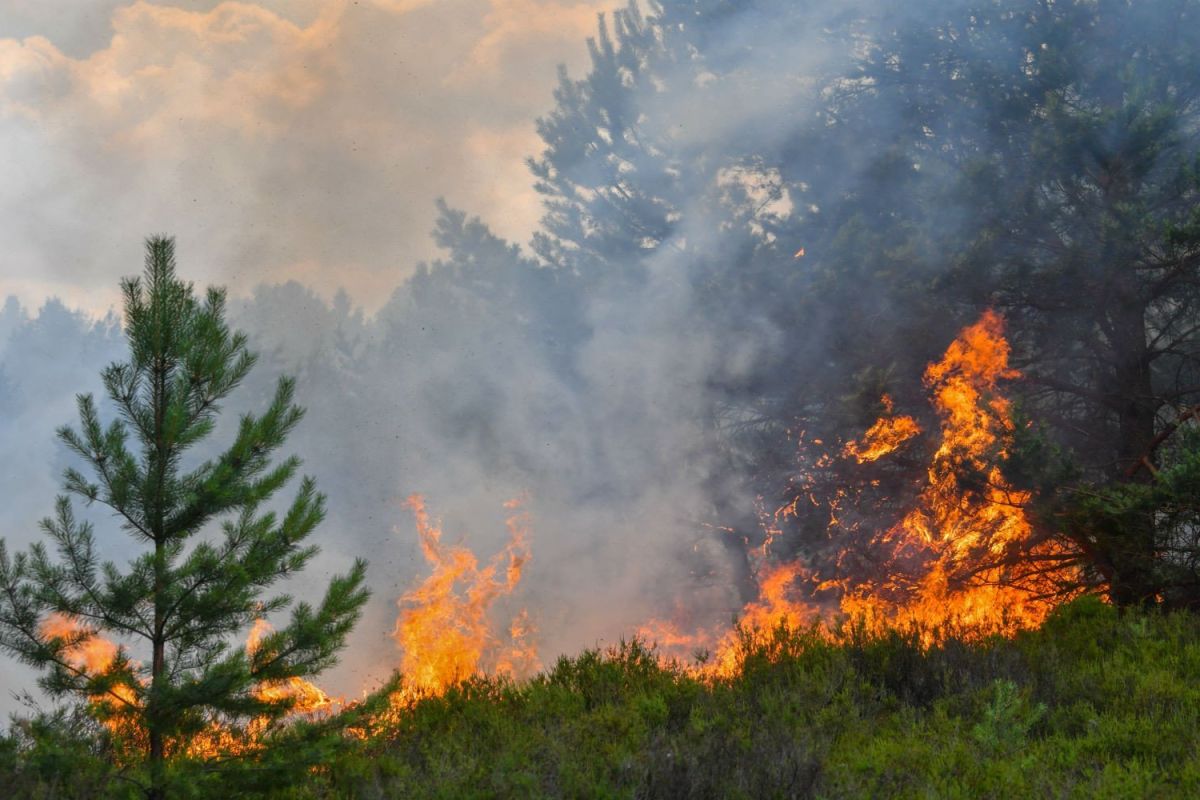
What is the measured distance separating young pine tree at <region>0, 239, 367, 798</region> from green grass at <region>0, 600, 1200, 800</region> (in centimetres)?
42

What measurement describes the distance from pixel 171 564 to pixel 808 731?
4147 millimetres

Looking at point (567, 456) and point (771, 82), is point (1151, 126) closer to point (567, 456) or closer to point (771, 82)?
point (771, 82)

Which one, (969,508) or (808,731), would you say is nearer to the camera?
(808,731)

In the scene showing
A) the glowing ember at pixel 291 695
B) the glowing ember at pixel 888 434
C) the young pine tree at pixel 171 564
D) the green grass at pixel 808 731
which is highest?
the glowing ember at pixel 888 434

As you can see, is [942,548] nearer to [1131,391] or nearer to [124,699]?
[1131,391]

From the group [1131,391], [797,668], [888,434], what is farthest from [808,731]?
[1131,391]

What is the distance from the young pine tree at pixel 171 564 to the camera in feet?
20.7

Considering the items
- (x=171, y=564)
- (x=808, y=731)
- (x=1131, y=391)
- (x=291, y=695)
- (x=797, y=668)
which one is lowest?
(x=808, y=731)

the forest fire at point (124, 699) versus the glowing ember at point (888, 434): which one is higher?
the glowing ember at point (888, 434)

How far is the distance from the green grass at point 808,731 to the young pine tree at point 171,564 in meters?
0.42

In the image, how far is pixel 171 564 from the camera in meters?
6.46

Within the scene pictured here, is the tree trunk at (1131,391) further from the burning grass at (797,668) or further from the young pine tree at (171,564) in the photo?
the young pine tree at (171,564)

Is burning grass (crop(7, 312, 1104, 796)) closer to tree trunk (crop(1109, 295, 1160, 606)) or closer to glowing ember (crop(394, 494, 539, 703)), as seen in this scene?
glowing ember (crop(394, 494, 539, 703))

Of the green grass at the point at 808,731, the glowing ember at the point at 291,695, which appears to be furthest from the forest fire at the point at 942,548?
the glowing ember at the point at 291,695
